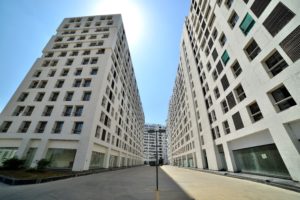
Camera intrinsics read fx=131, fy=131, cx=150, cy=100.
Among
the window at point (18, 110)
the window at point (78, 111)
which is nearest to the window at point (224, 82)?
the window at point (78, 111)

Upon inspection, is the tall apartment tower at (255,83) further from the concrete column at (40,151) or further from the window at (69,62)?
the window at (69,62)

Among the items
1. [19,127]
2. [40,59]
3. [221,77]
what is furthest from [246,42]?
[40,59]

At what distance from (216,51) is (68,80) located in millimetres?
25067

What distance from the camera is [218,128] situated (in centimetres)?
2108

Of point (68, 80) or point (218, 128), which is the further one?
point (68, 80)

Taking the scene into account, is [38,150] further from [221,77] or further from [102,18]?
[102,18]

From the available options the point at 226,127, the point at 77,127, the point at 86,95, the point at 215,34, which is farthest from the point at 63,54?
the point at 226,127

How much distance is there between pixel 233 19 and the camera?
1616 cm

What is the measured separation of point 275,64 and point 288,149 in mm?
6646

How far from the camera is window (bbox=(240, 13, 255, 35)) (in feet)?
42.7

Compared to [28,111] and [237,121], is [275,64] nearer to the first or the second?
[237,121]

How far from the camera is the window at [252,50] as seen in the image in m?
12.7

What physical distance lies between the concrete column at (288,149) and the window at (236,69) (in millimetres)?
7183


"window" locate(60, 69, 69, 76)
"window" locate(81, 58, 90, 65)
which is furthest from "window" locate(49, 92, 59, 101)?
"window" locate(81, 58, 90, 65)
